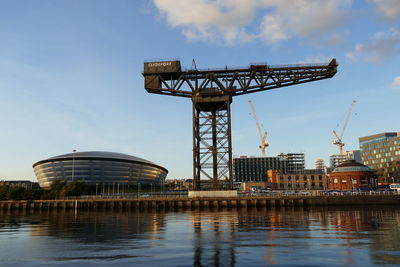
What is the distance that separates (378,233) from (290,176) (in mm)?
Answer: 164479

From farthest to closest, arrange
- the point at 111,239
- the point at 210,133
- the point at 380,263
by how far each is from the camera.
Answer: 1. the point at 210,133
2. the point at 111,239
3. the point at 380,263

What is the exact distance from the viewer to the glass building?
161250mm

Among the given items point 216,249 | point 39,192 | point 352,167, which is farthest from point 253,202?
point 352,167

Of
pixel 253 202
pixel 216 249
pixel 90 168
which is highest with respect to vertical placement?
pixel 90 168

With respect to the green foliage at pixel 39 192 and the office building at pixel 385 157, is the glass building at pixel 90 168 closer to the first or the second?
the green foliage at pixel 39 192

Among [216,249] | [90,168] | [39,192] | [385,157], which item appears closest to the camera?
[216,249]

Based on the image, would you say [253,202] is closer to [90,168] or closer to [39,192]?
[39,192]

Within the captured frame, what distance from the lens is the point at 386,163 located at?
161 metres

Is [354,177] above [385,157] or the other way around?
the other way around

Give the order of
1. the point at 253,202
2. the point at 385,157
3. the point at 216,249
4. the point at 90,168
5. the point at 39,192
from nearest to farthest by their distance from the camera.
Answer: the point at 216,249 → the point at 253,202 → the point at 39,192 → the point at 90,168 → the point at 385,157

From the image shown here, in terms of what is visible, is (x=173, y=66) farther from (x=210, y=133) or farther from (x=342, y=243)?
(x=342, y=243)

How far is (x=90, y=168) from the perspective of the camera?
534 ft

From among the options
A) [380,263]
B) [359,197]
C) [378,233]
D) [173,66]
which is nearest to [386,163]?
[359,197]

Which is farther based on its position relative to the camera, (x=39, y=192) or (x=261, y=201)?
(x=39, y=192)
